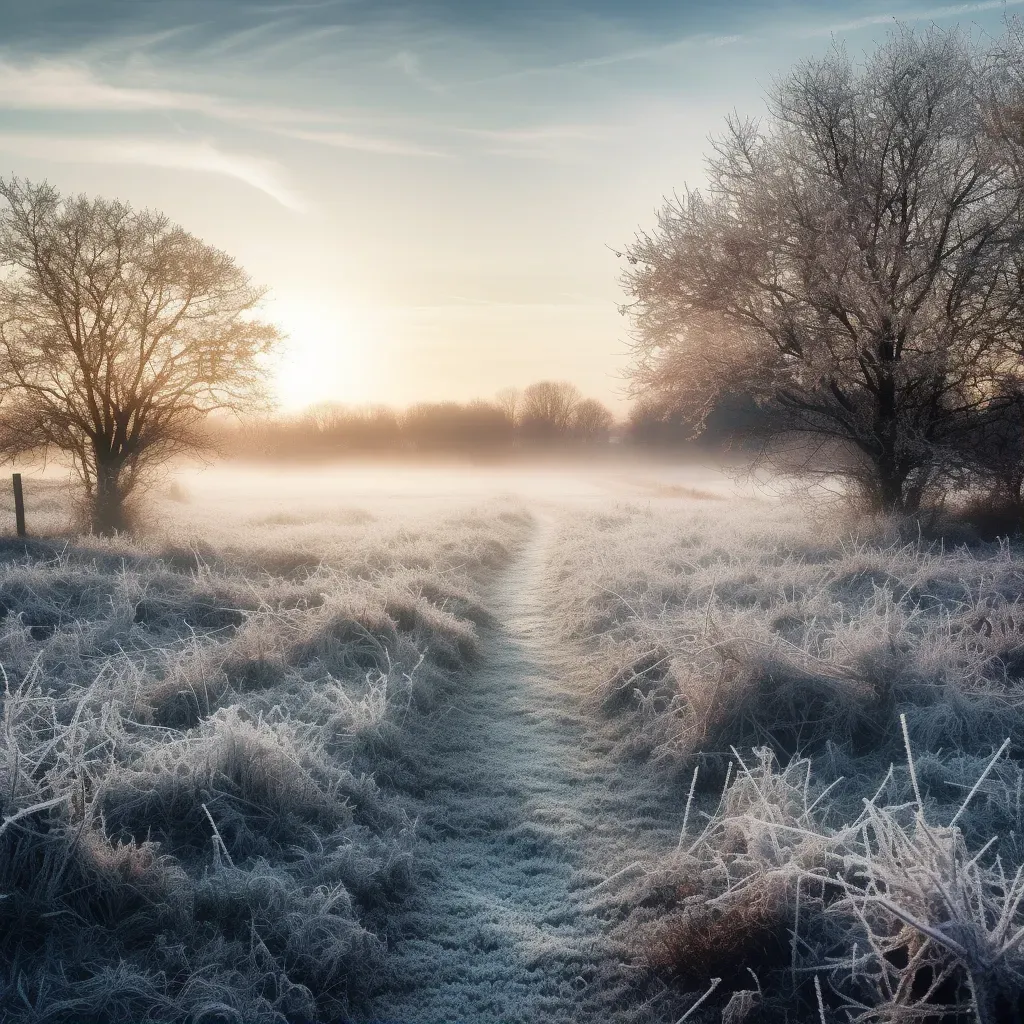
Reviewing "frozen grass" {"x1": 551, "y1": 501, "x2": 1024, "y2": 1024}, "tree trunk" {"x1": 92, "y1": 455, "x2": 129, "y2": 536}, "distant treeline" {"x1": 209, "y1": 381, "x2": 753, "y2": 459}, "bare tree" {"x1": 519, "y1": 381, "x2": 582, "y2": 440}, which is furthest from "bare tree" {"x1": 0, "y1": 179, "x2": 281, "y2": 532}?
"bare tree" {"x1": 519, "y1": 381, "x2": 582, "y2": 440}

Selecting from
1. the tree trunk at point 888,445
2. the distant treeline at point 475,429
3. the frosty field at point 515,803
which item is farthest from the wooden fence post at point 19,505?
the distant treeline at point 475,429

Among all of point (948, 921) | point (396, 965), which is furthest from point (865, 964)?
point (396, 965)

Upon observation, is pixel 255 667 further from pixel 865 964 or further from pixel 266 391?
pixel 266 391

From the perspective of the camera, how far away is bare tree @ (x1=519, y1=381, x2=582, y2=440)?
7344 centimetres

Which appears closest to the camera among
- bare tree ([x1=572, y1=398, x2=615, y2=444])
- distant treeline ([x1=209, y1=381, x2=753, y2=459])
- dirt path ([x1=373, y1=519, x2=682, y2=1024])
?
dirt path ([x1=373, y1=519, x2=682, y2=1024])

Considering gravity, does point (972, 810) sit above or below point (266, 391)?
below

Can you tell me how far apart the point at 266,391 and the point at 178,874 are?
59.8ft

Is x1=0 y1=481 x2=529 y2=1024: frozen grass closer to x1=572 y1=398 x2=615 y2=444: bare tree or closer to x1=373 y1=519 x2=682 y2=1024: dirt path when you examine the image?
x1=373 y1=519 x2=682 y2=1024: dirt path

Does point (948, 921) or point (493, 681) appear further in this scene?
point (493, 681)

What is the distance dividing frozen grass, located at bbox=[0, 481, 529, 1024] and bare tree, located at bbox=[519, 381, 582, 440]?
214ft

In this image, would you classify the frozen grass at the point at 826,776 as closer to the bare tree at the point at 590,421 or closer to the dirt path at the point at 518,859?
the dirt path at the point at 518,859

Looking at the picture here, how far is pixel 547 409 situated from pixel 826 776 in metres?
72.0

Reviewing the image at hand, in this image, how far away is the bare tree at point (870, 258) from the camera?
42.7 ft

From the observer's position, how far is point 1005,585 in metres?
8.35
